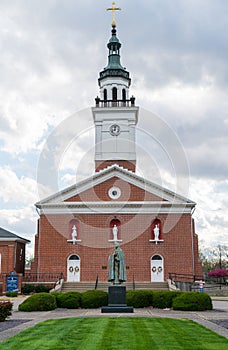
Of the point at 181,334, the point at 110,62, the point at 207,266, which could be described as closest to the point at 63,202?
the point at 110,62

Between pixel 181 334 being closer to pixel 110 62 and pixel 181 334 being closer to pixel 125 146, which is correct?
pixel 125 146

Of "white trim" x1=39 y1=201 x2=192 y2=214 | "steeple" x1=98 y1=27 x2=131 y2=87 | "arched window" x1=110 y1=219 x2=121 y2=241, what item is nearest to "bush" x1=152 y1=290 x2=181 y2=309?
"arched window" x1=110 y1=219 x2=121 y2=241

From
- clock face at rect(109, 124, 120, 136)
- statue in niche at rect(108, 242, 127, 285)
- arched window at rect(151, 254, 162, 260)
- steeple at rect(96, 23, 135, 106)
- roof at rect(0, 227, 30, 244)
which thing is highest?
steeple at rect(96, 23, 135, 106)

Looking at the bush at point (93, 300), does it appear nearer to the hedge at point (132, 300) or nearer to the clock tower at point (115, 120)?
the hedge at point (132, 300)

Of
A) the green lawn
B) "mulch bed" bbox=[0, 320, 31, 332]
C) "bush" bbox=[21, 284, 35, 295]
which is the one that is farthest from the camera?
"bush" bbox=[21, 284, 35, 295]

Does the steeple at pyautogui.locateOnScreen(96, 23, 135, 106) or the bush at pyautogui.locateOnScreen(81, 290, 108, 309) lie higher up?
the steeple at pyautogui.locateOnScreen(96, 23, 135, 106)

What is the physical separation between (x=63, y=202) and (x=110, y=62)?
17.2 m

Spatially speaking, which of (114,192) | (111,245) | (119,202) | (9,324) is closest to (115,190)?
(114,192)

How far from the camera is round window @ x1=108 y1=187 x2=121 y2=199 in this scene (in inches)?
1555

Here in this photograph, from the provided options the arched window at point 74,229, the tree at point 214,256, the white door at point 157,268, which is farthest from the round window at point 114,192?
the tree at point 214,256

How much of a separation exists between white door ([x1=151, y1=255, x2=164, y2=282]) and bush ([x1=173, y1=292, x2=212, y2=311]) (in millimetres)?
14880

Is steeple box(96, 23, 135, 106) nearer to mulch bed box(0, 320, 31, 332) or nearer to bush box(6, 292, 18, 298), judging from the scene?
bush box(6, 292, 18, 298)

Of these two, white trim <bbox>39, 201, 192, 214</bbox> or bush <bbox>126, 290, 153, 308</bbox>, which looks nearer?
bush <bbox>126, 290, 153, 308</bbox>

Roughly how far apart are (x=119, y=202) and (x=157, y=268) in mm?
6226
